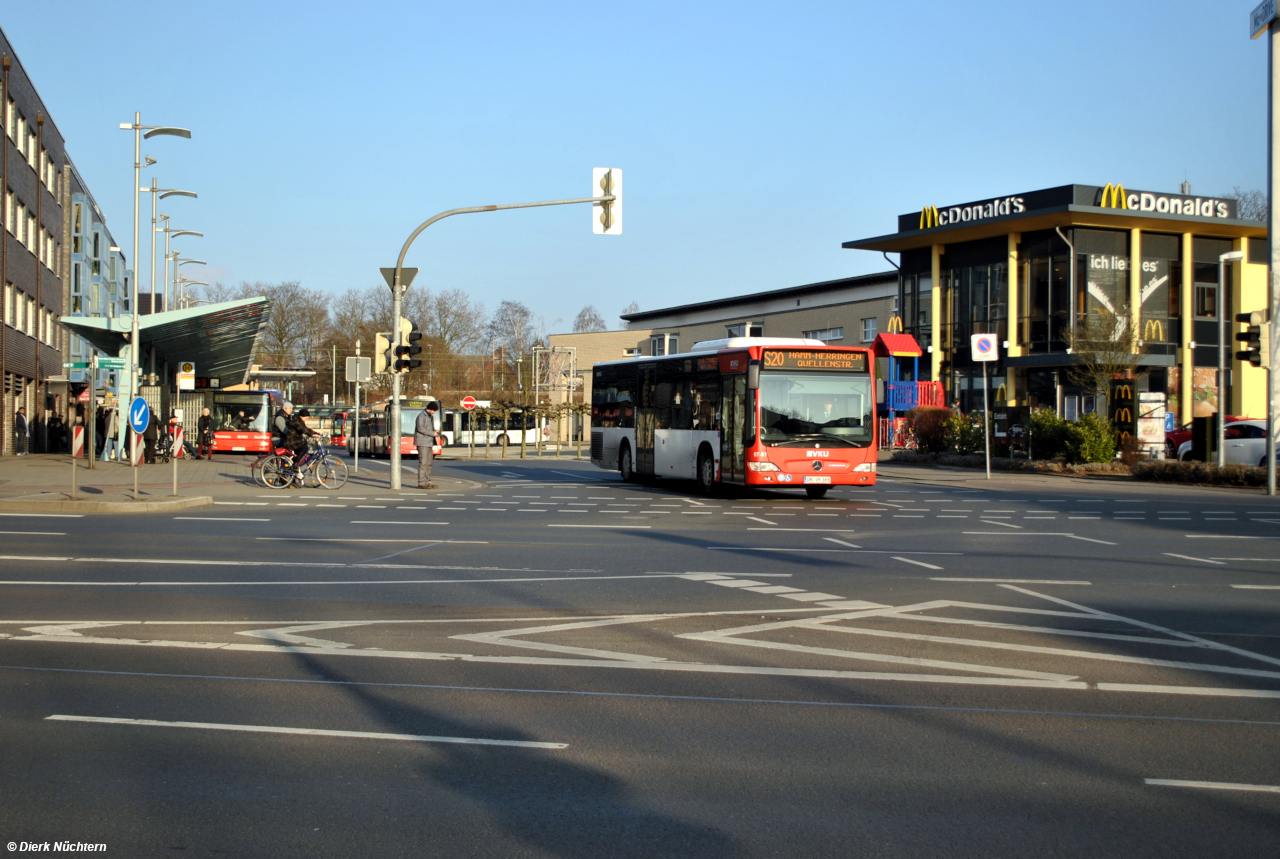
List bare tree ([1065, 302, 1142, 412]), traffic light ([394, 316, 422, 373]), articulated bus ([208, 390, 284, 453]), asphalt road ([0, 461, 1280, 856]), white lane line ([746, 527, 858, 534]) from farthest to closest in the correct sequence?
articulated bus ([208, 390, 284, 453]), bare tree ([1065, 302, 1142, 412]), traffic light ([394, 316, 422, 373]), white lane line ([746, 527, 858, 534]), asphalt road ([0, 461, 1280, 856])

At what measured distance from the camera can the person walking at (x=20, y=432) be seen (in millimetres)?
42938

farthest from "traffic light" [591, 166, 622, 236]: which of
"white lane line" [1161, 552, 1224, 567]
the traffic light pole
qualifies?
"white lane line" [1161, 552, 1224, 567]

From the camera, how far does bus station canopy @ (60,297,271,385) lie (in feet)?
97.9

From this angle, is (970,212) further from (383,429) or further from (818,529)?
(818,529)

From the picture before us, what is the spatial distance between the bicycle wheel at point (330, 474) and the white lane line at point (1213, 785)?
2223cm

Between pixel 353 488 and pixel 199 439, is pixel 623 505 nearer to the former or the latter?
pixel 353 488

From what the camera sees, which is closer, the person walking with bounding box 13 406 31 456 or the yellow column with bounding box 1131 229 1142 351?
the person walking with bounding box 13 406 31 456

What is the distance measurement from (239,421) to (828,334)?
33.8 m

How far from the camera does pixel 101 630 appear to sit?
26.4ft

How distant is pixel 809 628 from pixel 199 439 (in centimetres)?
3874

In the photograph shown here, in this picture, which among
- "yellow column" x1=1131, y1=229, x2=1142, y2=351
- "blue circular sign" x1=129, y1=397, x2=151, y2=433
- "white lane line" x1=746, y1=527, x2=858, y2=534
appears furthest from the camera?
"yellow column" x1=1131, y1=229, x2=1142, y2=351

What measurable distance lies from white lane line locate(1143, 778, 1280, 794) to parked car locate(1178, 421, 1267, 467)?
2748cm

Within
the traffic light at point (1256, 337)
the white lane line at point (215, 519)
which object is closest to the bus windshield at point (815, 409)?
the white lane line at point (215, 519)

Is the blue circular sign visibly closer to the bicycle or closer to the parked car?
the bicycle
